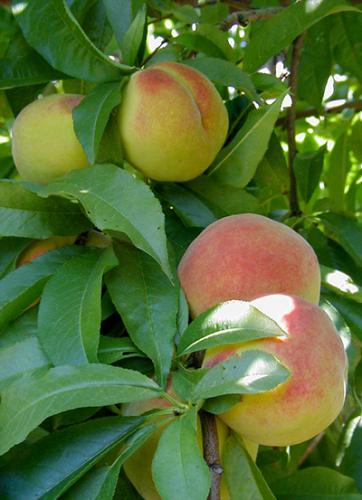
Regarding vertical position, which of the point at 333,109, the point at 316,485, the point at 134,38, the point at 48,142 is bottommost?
→ the point at 316,485

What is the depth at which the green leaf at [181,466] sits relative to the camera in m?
0.81

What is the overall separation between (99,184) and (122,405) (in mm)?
298

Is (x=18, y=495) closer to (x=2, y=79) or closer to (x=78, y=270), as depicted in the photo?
(x=78, y=270)

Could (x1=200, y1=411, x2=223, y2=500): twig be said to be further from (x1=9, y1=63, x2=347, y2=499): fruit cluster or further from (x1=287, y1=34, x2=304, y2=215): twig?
(x1=287, y1=34, x2=304, y2=215): twig

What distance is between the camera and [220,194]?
4.27 ft

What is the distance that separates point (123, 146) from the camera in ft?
3.94

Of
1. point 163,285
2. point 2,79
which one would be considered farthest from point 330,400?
point 2,79

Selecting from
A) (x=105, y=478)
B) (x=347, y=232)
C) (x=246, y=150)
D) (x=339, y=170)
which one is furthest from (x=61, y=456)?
(x=339, y=170)

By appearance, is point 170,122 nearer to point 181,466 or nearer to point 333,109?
point 181,466

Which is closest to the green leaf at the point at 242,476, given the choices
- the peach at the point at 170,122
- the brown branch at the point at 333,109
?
the peach at the point at 170,122

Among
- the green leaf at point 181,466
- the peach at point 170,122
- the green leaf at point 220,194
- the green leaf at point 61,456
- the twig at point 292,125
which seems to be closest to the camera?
the green leaf at point 181,466

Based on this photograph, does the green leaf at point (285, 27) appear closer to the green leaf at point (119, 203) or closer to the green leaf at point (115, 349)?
the green leaf at point (119, 203)

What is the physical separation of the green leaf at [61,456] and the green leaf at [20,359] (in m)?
0.09

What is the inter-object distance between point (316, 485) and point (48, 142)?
2.21ft
